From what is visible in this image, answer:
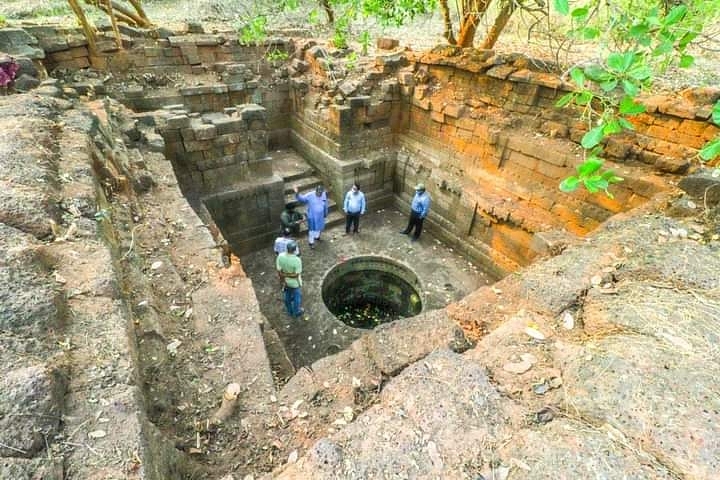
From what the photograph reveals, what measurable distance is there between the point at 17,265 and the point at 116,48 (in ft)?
26.7

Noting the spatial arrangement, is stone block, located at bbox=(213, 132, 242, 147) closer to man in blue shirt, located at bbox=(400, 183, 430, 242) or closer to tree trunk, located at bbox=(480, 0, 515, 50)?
man in blue shirt, located at bbox=(400, 183, 430, 242)

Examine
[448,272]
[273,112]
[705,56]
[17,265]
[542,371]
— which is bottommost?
Answer: [448,272]

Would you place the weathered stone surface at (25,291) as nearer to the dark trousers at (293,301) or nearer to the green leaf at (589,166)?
the green leaf at (589,166)

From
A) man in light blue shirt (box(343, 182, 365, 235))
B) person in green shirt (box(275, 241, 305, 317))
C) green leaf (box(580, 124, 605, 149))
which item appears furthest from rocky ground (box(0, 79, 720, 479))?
man in light blue shirt (box(343, 182, 365, 235))

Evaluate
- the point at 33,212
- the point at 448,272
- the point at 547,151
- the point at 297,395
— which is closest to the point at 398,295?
the point at 448,272

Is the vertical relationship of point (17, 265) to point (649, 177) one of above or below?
above

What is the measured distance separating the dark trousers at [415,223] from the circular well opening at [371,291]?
0.96 meters

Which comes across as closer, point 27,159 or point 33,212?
point 33,212

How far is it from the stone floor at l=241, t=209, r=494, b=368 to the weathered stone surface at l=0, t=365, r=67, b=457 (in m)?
3.96

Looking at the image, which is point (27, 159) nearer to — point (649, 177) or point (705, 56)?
point (649, 177)

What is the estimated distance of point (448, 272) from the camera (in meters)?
6.97

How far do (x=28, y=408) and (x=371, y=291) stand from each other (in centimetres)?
633

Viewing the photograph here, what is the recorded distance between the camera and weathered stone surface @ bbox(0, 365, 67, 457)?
1.28 meters

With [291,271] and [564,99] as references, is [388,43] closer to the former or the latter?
[291,271]
